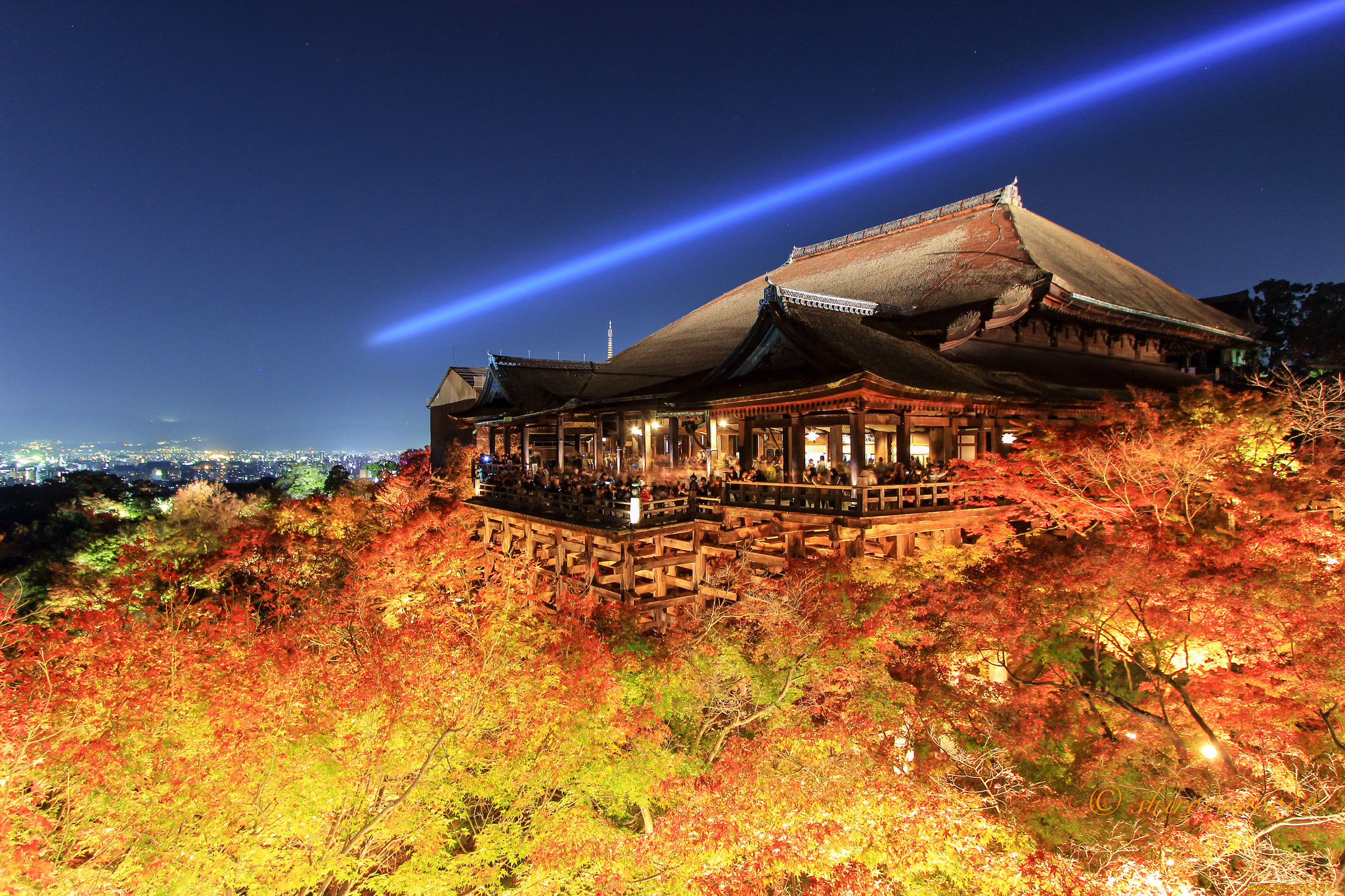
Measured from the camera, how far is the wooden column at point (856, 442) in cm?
1313

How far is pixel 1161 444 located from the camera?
11328 millimetres

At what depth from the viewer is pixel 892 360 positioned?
48.5 feet

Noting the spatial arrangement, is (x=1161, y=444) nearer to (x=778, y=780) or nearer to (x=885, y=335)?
(x=885, y=335)

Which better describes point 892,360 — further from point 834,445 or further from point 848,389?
point 834,445

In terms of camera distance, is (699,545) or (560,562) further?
(560,562)

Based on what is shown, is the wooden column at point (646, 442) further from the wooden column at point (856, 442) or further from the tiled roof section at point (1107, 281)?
the tiled roof section at point (1107, 281)

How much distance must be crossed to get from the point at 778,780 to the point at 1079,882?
4.27 metres

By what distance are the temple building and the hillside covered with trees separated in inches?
133

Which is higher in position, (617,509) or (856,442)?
(856,442)

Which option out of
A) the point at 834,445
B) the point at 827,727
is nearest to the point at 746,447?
the point at 834,445

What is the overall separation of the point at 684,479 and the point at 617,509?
5.62 metres

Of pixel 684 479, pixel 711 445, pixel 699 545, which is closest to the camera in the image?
pixel 699 545

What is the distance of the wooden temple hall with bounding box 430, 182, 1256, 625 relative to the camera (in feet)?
46.2

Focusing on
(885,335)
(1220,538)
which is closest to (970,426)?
(885,335)
